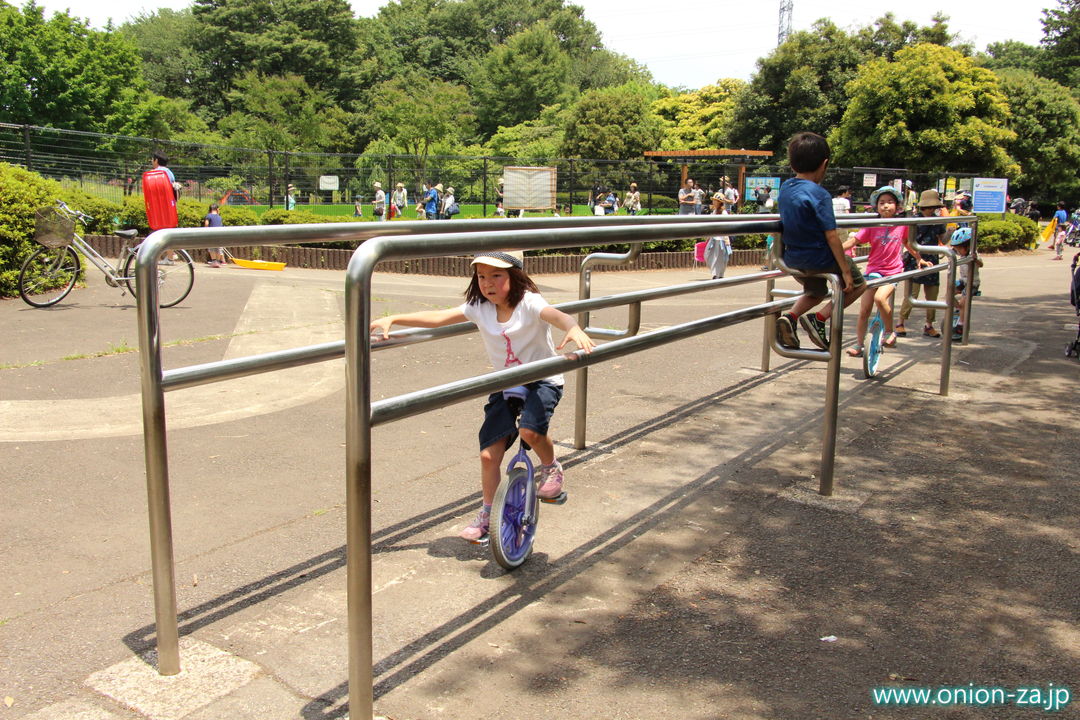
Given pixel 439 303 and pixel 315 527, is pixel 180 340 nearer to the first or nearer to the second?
pixel 439 303

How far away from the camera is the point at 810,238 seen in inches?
189

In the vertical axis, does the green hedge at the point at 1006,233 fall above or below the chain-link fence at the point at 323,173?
below

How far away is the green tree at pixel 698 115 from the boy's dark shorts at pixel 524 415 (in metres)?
47.4

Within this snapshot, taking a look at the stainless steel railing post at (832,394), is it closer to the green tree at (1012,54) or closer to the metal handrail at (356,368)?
the metal handrail at (356,368)

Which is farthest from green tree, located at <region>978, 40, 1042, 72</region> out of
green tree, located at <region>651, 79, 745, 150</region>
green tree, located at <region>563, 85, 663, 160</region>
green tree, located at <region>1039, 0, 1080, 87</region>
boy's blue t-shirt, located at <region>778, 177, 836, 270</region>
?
boy's blue t-shirt, located at <region>778, 177, 836, 270</region>

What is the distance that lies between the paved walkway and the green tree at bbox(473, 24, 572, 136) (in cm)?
6425

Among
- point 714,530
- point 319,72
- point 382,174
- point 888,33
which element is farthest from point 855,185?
point 319,72

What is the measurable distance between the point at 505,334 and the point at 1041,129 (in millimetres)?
46681

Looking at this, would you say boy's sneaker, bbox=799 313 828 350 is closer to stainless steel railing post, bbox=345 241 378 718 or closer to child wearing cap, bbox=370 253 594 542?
child wearing cap, bbox=370 253 594 542

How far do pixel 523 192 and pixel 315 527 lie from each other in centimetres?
2002

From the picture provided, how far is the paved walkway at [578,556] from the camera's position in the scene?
2895 mm

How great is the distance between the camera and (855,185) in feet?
93.0

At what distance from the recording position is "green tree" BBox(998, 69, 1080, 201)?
4322cm

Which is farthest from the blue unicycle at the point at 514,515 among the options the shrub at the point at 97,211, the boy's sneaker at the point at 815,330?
the shrub at the point at 97,211
